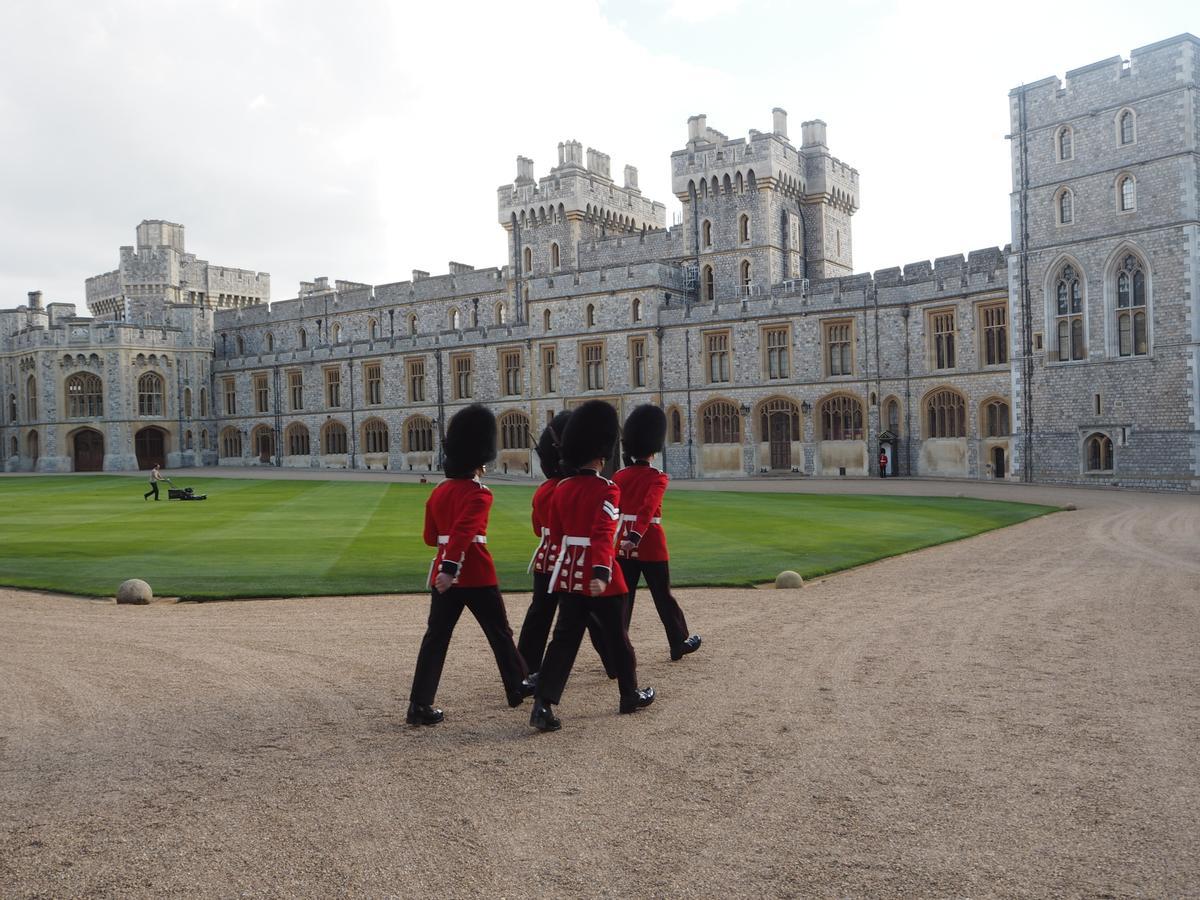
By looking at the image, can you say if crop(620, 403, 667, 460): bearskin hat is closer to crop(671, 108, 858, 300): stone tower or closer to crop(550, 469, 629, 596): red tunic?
crop(550, 469, 629, 596): red tunic

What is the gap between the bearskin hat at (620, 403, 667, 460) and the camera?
27.4 ft

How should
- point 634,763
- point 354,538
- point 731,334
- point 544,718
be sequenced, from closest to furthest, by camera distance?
point 634,763, point 544,718, point 354,538, point 731,334

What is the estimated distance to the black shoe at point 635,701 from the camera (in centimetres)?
681

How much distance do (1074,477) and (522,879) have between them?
98.6ft

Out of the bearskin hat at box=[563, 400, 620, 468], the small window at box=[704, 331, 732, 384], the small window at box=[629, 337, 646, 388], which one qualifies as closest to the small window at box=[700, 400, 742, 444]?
the small window at box=[704, 331, 732, 384]

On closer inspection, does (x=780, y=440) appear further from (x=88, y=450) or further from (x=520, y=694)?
(x=88, y=450)

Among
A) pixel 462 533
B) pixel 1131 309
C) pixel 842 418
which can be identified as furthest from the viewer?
pixel 842 418

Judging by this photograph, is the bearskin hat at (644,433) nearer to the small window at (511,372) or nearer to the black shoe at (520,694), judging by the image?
the black shoe at (520,694)

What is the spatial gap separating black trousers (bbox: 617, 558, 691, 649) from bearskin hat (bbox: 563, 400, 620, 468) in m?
1.58

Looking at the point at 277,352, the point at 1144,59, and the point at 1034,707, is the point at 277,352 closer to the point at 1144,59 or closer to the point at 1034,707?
the point at 1144,59

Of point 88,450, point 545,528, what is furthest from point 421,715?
point 88,450

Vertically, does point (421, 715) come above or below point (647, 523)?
below

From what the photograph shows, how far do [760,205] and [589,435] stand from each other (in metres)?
37.9

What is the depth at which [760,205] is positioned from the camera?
4275cm
